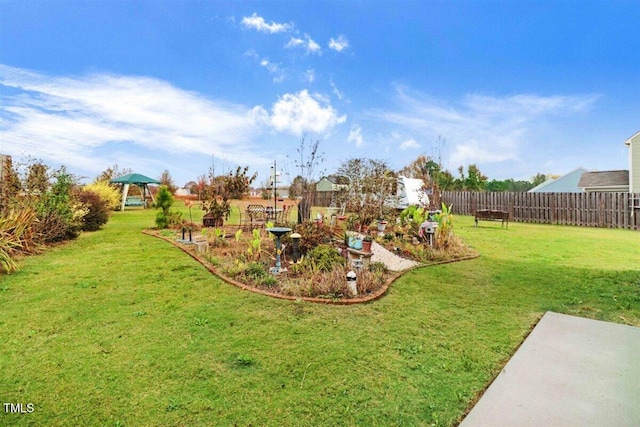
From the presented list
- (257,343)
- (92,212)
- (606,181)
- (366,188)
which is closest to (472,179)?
(606,181)

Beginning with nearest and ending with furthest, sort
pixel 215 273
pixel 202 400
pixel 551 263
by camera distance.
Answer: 1. pixel 202 400
2. pixel 215 273
3. pixel 551 263

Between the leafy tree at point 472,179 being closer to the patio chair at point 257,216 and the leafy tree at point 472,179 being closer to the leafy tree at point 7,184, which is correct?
the patio chair at point 257,216

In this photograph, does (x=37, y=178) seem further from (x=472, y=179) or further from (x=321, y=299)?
(x=472, y=179)

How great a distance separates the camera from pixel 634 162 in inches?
663

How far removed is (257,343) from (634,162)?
22279mm

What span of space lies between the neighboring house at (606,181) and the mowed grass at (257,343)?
58.4 feet

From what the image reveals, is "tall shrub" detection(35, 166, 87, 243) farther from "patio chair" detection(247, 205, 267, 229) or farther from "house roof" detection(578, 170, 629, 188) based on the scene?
"house roof" detection(578, 170, 629, 188)

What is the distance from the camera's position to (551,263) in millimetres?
6566

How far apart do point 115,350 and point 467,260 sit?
20.7 feet

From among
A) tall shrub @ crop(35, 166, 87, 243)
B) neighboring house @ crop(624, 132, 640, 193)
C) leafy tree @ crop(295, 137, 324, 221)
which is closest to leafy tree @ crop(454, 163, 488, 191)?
neighboring house @ crop(624, 132, 640, 193)

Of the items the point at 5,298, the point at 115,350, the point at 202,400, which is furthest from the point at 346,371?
the point at 5,298

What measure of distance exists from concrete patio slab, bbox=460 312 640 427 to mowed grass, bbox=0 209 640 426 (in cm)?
15

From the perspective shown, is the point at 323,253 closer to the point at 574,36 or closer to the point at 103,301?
the point at 103,301

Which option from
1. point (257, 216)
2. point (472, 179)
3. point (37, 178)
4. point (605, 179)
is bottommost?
point (257, 216)
